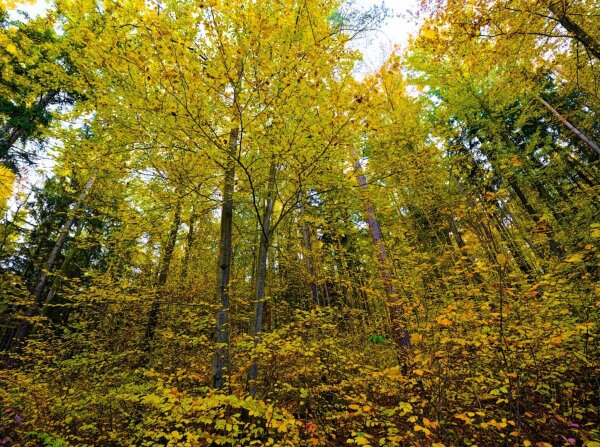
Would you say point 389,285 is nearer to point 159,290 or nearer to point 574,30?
point 574,30

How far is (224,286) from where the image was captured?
4758mm

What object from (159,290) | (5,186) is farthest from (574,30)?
(159,290)

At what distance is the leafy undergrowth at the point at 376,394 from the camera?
338 centimetres

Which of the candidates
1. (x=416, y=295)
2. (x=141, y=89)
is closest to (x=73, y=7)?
(x=141, y=89)

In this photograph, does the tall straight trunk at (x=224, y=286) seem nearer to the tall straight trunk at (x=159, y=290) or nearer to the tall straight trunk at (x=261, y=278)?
the tall straight trunk at (x=261, y=278)

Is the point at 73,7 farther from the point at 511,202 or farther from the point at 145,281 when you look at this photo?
the point at 511,202

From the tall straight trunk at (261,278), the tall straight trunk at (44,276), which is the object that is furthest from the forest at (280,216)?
the tall straight trunk at (44,276)

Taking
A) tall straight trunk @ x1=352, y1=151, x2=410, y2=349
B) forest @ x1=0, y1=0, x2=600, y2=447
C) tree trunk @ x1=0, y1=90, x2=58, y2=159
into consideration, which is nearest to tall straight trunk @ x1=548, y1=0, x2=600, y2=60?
forest @ x1=0, y1=0, x2=600, y2=447

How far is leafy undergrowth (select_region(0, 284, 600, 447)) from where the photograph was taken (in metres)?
3.38

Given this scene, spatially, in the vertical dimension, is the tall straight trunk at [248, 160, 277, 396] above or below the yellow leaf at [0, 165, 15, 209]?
below

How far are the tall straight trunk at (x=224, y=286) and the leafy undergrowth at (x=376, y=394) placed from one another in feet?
1.12

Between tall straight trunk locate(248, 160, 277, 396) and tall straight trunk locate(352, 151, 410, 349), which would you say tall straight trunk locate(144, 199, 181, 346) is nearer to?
tall straight trunk locate(248, 160, 277, 396)

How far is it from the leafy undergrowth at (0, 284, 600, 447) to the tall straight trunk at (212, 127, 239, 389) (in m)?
A: 0.34

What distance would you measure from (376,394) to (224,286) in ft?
12.2
